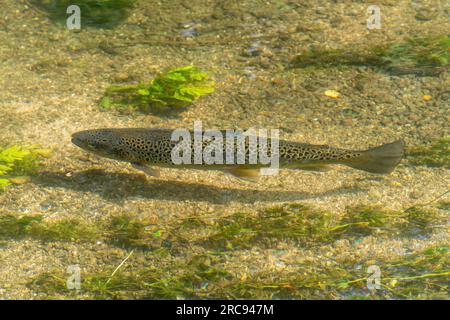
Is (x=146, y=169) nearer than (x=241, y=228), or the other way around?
(x=241, y=228)

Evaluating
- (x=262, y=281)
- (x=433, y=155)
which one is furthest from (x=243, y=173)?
(x=433, y=155)

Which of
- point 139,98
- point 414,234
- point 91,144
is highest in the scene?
point 139,98

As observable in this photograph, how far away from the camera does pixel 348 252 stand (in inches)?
203

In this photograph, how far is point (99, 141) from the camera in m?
6.16

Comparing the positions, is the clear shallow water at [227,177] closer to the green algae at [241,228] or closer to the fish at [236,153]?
the green algae at [241,228]

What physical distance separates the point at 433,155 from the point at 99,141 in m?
3.93

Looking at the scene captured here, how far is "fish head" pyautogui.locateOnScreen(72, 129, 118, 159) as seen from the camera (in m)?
6.14

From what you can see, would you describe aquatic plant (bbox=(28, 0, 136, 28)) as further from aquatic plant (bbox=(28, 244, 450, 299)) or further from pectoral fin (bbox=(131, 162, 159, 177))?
aquatic plant (bbox=(28, 244, 450, 299))

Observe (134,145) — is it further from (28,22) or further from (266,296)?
(28,22)

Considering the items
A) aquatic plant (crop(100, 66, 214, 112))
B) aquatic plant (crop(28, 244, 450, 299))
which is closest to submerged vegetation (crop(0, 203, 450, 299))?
aquatic plant (crop(28, 244, 450, 299))

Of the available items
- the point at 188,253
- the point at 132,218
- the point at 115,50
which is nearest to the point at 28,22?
the point at 115,50

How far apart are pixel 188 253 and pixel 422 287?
2.16 m

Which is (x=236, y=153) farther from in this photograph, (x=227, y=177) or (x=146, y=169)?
(x=146, y=169)

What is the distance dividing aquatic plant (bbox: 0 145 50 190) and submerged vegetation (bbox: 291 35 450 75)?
13.0ft
